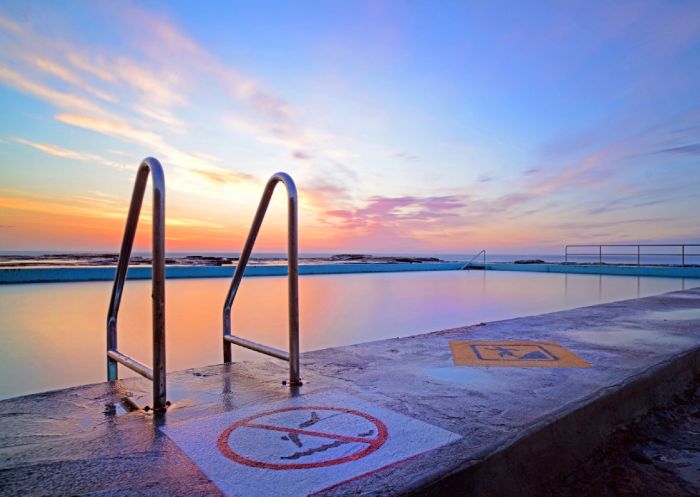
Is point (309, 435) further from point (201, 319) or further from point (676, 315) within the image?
point (676, 315)

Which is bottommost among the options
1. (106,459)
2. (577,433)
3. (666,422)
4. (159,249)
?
(666,422)

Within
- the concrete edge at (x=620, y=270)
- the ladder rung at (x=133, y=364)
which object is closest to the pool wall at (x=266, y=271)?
the concrete edge at (x=620, y=270)

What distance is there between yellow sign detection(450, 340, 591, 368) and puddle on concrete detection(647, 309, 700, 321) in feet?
6.91

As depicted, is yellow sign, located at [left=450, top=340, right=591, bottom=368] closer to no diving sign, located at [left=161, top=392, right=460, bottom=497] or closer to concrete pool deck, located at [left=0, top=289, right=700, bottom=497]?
concrete pool deck, located at [left=0, top=289, right=700, bottom=497]

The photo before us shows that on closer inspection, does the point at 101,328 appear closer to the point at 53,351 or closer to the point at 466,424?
the point at 53,351

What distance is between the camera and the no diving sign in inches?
45.1

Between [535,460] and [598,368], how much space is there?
1.22m

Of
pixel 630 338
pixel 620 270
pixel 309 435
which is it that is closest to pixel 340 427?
pixel 309 435

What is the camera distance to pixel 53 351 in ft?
11.7

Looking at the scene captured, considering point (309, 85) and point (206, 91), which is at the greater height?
point (309, 85)

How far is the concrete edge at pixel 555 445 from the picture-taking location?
1217 millimetres

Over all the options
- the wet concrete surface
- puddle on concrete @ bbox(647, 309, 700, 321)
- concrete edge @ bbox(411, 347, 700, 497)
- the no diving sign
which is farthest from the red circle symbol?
puddle on concrete @ bbox(647, 309, 700, 321)

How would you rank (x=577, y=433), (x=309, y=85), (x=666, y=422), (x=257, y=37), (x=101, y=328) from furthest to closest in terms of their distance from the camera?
(x=309, y=85) → (x=257, y=37) → (x=101, y=328) → (x=666, y=422) → (x=577, y=433)

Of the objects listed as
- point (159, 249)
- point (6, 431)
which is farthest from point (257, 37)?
point (6, 431)
